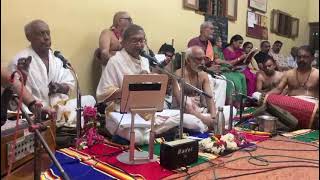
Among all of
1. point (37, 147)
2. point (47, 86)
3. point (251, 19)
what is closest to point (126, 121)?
point (47, 86)

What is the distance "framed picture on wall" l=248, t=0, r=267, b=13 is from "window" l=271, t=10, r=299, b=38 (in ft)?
0.74

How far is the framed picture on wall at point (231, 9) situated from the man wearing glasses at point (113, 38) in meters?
2.86

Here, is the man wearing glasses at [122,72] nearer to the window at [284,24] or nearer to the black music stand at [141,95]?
the black music stand at [141,95]

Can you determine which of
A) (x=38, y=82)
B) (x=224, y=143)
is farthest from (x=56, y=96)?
Result: (x=224, y=143)

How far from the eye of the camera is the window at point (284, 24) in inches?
286

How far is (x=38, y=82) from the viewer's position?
2977 mm

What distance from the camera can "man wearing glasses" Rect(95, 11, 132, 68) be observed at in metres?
3.93

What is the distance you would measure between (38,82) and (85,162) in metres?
0.95

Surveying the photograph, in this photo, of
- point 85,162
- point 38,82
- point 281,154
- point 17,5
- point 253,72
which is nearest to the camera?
point 85,162

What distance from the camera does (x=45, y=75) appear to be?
304 cm

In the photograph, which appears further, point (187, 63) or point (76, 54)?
point (76, 54)

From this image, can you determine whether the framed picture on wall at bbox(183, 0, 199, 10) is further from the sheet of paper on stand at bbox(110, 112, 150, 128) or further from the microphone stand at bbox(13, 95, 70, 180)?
the microphone stand at bbox(13, 95, 70, 180)

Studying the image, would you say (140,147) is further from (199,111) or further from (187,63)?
(187,63)

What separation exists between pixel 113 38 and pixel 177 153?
2116 millimetres
